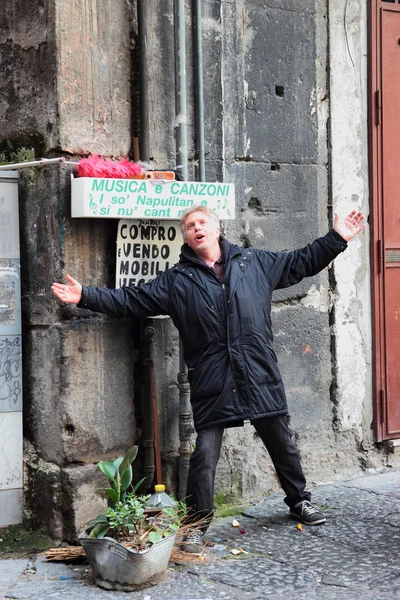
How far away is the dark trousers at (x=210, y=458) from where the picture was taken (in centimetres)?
489

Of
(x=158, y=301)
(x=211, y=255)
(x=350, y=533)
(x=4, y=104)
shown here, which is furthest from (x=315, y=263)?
(x=4, y=104)

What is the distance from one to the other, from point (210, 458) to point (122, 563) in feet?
2.70

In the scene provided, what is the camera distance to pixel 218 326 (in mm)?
4941

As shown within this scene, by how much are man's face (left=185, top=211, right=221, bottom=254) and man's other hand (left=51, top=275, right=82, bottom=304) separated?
0.66 metres

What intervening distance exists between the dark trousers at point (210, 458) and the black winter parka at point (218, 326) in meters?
0.08

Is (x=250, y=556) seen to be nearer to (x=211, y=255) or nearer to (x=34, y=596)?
(x=34, y=596)

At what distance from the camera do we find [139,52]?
5.30 meters

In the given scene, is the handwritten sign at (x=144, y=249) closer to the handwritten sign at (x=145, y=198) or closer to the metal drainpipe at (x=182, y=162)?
the handwritten sign at (x=145, y=198)

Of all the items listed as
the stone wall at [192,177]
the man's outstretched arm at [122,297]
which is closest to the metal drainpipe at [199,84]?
the stone wall at [192,177]

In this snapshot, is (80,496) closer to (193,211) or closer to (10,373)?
(10,373)

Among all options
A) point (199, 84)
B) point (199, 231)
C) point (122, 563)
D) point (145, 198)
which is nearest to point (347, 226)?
point (199, 231)

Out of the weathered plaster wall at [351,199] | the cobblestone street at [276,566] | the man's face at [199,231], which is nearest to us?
the cobblestone street at [276,566]

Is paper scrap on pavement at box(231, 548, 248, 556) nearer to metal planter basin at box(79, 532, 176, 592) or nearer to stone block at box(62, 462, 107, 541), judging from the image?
metal planter basin at box(79, 532, 176, 592)

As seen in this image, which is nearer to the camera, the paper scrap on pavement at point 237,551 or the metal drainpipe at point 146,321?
the paper scrap on pavement at point 237,551
